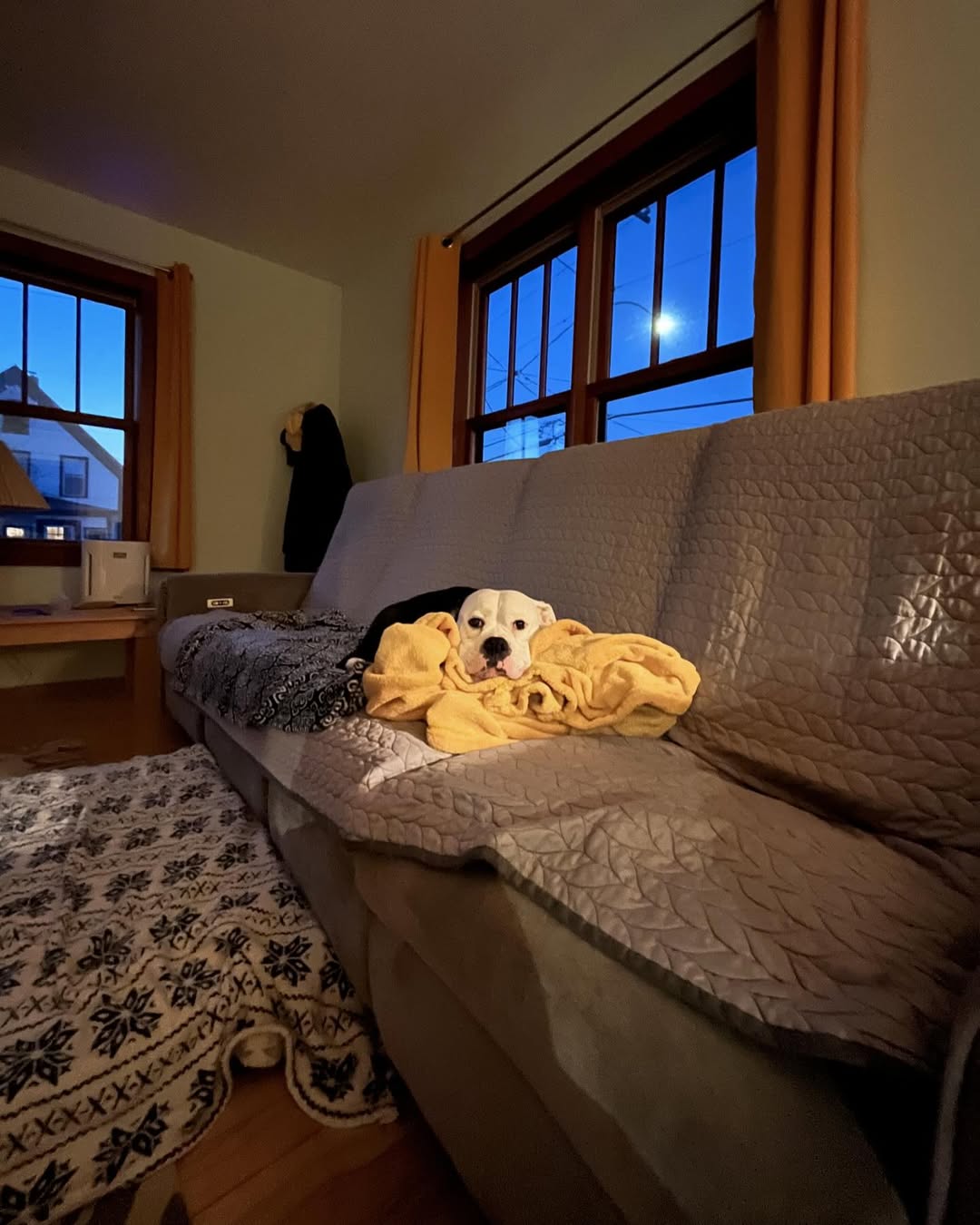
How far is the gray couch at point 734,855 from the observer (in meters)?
0.34

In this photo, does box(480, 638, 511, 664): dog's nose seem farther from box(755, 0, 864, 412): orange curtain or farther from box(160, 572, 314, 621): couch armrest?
box(160, 572, 314, 621): couch armrest

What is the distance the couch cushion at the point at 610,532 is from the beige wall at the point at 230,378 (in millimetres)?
2575

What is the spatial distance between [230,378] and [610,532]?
3.01 m

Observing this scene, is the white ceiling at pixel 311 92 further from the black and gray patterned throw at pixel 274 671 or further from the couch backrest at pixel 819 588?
the black and gray patterned throw at pixel 274 671

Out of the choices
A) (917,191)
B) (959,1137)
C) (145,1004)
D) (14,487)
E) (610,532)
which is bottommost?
(145,1004)

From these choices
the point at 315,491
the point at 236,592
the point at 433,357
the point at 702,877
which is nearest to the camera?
the point at 702,877

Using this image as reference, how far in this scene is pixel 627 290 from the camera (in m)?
2.27

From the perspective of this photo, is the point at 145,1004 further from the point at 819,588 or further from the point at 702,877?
the point at 819,588

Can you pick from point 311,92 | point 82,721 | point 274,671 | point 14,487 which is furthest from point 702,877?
point 311,92

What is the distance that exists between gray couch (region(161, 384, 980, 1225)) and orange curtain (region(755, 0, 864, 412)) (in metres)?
0.59


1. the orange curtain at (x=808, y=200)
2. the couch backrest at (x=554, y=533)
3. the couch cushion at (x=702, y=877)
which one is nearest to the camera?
the couch cushion at (x=702, y=877)

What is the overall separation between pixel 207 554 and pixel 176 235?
5.53 feet

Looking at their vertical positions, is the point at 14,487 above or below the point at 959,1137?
above

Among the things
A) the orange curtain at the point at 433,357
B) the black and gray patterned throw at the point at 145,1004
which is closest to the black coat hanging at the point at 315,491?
the orange curtain at the point at 433,357
